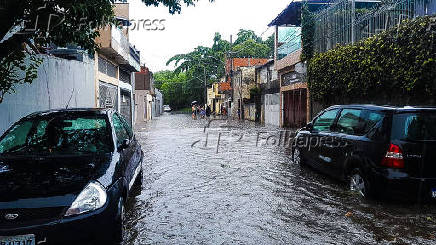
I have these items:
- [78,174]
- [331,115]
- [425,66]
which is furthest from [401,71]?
[78,174]

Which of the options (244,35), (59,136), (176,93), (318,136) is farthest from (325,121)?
(176,93)

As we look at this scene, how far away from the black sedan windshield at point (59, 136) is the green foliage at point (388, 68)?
371 inches

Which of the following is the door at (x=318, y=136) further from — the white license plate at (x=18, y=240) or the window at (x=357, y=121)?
the white license plate at (x=18, y=240)

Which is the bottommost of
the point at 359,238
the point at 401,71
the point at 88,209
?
the point at 359,238

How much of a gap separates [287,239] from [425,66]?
8700 mm

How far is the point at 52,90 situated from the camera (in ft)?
38.7

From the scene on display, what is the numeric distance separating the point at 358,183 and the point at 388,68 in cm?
784

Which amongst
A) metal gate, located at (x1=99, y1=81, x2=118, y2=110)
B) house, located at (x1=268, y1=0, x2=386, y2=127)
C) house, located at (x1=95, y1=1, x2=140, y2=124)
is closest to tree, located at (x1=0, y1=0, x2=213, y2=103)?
house, located at (x1=95, y1=1, x2=140, y2=124)

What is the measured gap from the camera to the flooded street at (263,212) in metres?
4.55

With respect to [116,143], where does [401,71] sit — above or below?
above

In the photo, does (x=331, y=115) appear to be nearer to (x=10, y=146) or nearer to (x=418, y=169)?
(x=418, y=169)

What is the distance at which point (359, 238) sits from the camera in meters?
4.47

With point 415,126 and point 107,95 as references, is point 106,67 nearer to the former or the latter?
point 107,95

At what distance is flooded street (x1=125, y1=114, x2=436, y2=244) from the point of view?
4547 mm
